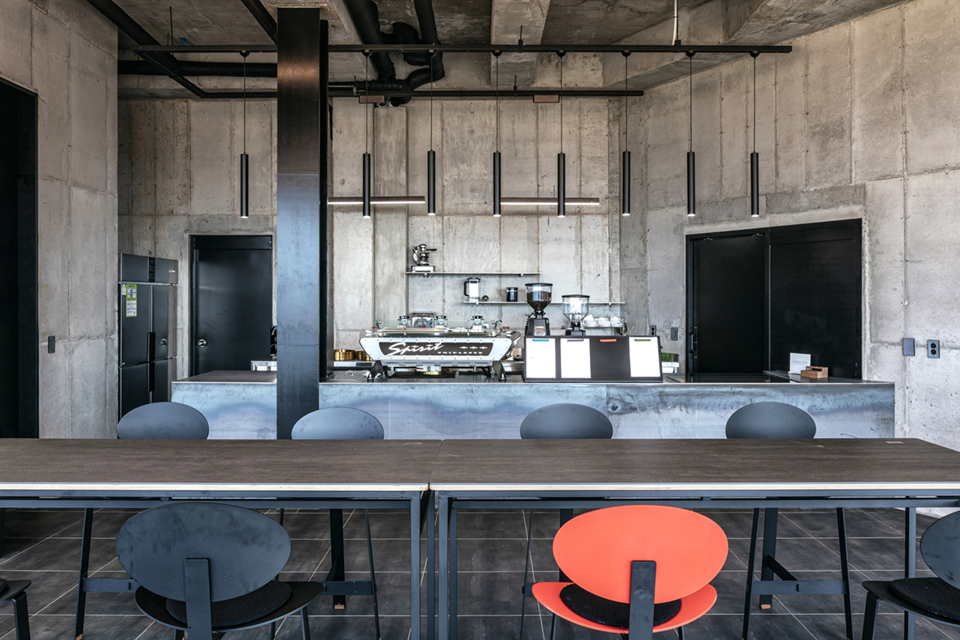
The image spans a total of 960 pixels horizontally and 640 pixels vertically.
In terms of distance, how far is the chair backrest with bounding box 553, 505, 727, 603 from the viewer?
1.44m

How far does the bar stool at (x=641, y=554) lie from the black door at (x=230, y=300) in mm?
6229

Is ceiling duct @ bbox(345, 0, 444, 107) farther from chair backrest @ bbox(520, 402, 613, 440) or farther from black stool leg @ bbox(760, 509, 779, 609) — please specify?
black stool leg @ bbox(760, 509, 779, 609)

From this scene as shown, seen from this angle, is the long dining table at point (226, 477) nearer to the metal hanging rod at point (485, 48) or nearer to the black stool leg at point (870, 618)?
the black stool leg at point (870, 618)

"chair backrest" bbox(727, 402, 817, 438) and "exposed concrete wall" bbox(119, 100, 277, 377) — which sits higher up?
"exposed concrete wall" bbox(119, 100, 277, 377)

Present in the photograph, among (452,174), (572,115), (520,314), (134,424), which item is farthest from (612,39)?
(134,424)

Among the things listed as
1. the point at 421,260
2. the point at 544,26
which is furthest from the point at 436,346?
the point at 544,26

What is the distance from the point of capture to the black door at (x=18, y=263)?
412 centimetres

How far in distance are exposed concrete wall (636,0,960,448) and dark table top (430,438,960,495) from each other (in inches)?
74.1

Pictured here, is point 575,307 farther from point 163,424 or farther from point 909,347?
point 163,424

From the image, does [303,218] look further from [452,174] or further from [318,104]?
[452,174]

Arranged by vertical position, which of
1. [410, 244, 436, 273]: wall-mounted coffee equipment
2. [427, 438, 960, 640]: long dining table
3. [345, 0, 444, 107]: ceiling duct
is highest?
[345, 0, 444, 107]: ceiling duct

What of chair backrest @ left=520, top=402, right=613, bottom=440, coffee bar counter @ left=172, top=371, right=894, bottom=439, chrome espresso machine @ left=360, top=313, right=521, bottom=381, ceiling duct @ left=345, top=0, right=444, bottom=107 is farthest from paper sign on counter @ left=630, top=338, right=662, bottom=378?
ceiling duct @ left=345, top=0, right=444, bottom=107

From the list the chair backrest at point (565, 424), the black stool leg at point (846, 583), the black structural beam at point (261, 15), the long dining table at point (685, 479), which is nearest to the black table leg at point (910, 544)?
the long dining table at point (685, 479)

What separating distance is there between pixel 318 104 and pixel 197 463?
2.68 m
